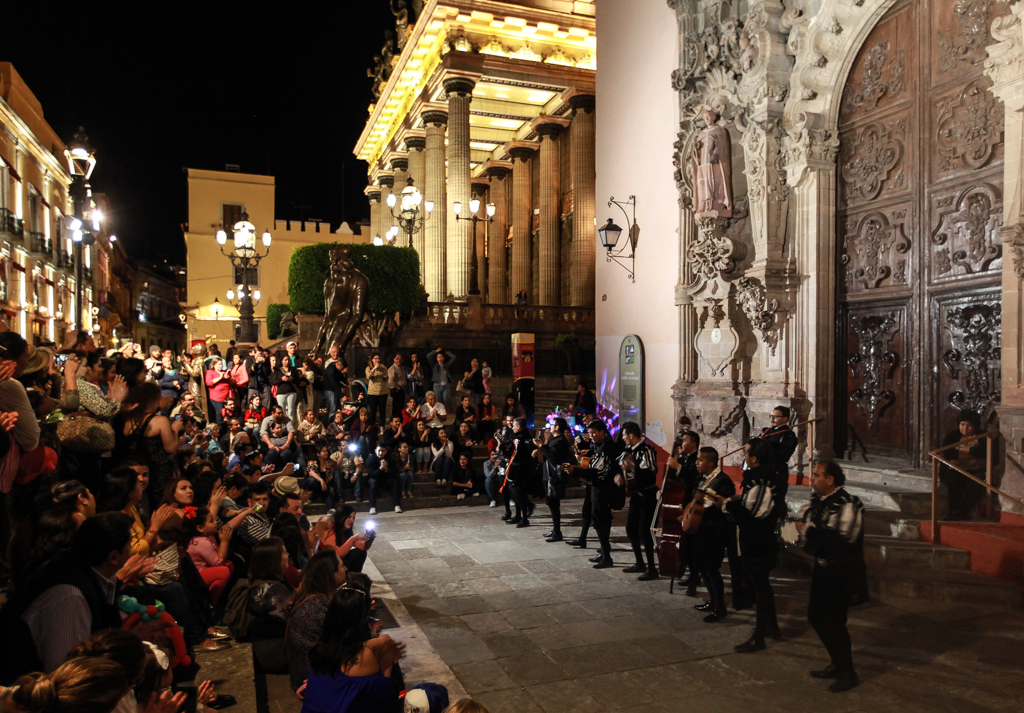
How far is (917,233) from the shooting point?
9391mm

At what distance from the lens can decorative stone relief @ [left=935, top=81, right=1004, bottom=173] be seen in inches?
328

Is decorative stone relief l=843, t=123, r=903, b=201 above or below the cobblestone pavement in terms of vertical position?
above

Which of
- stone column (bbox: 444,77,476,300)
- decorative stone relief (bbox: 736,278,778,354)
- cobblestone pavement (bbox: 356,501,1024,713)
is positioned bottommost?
cobblestone pavement (bbox: 356,501,1024,713)

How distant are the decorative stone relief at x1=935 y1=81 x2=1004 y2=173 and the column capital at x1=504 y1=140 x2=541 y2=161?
84.8 feet

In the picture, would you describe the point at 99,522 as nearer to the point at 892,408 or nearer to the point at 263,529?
the point at 263,529

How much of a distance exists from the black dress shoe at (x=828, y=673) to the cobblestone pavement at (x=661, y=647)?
5cm

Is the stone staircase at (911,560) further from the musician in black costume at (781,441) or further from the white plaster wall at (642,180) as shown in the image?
the white plaster wall at (642,180)

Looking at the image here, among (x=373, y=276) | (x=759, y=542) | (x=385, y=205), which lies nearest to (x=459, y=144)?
(x=373, y=276)

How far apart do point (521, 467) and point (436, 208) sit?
69.4 feet

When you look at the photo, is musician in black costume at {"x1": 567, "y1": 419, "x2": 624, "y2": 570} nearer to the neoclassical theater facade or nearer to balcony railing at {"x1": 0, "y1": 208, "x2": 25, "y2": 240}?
the neoclassical theater facade

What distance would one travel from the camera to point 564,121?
30.2m

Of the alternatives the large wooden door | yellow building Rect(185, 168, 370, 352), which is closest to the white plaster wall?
the large wooden door

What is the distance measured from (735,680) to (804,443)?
6107 mm

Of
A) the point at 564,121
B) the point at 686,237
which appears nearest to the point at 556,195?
the point at 564,121
